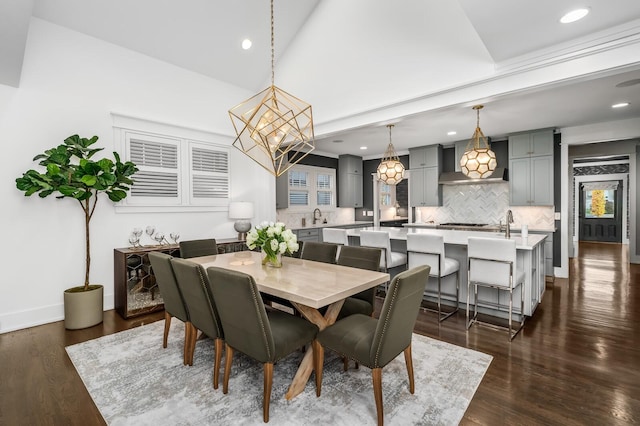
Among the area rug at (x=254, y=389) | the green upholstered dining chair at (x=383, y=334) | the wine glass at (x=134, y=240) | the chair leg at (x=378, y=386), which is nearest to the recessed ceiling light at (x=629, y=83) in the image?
the area rug at (x=254, y=389)

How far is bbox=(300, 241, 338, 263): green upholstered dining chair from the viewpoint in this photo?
322 cm

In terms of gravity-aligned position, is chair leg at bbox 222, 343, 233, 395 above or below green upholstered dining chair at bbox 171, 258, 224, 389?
below

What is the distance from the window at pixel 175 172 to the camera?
4207 mm

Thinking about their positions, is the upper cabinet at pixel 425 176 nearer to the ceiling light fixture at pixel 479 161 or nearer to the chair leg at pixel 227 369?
the ceiling light fixture at pixel 479 161

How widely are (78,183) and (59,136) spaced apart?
77cm

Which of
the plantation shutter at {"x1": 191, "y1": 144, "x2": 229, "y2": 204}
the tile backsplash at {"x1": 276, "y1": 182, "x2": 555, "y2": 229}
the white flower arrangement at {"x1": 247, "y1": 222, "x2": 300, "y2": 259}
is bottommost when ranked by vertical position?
the white flower arrangement at {"x1": 247, "y1": 222, "x2": 300, "y2": 259}

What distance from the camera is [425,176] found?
6.91 meters

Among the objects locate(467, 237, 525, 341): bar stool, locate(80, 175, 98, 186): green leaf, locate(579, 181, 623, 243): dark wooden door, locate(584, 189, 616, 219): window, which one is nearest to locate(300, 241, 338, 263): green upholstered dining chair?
locate(467, 237, 525, 341): bar stool

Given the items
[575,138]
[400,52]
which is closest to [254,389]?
[400,52]

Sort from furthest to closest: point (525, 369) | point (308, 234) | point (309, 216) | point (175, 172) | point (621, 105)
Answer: point (309, 216)
point (308, 234)
point (175, 172)
point (621, 105)
point (525, 369)

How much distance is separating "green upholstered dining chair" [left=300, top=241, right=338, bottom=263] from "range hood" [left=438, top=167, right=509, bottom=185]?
4.23 m

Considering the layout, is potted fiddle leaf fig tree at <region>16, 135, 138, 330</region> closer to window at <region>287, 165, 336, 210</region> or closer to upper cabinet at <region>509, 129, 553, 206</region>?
window at <region>287, 165, 336, 210</region>

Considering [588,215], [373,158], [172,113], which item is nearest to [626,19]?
[172,113]

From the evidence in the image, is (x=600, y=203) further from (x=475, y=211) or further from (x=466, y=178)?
(x=466, y=178)
